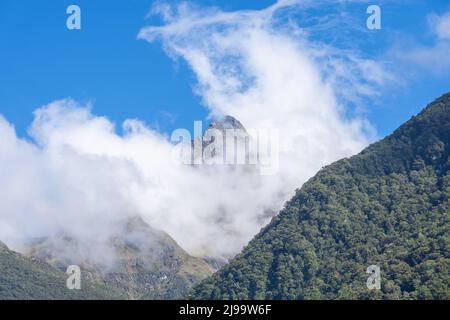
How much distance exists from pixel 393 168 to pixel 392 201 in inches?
446

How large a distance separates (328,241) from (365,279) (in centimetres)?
1981

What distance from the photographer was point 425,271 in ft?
359

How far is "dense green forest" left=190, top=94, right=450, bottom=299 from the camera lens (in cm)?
11450

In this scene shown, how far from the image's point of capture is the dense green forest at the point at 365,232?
114500 millimetres

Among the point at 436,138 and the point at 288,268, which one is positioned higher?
the point at 436,138

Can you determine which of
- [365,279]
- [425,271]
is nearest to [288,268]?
[365,279]

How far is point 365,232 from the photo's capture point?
135 m

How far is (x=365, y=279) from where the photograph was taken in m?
116
